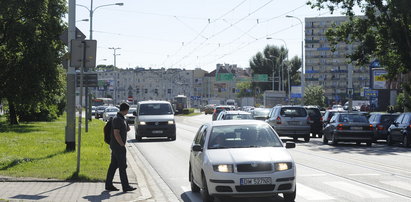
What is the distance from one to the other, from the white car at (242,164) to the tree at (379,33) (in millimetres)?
26996

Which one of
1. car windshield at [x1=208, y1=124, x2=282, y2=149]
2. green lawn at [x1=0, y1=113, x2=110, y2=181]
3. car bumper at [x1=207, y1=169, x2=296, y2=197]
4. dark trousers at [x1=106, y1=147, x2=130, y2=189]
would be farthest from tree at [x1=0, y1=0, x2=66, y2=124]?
car bumper at [x1=207, y1=169, x2=296, y2=197]

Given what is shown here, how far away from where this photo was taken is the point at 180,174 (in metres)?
15.7

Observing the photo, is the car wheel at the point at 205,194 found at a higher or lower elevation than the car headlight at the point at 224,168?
lower

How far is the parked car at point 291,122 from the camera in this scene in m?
31.2

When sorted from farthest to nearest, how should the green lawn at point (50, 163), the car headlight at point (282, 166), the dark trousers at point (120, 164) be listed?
the green lawn at point (50, 163) < the dark trousers at point (120, 164) < the car headlight at point (282, 166)

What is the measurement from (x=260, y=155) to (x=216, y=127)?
1367mm

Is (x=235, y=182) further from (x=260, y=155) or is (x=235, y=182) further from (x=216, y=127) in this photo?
(x=216, y=127)

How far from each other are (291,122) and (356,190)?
19.3 metres

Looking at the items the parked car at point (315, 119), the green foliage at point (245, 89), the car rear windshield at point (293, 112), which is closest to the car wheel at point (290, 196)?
the car rear windshield at point (293, 112)

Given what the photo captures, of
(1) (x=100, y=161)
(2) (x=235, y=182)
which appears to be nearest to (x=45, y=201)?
(2) (x=235, y=182)

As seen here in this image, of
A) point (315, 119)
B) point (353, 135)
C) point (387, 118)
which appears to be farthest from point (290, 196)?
point (315, 119)

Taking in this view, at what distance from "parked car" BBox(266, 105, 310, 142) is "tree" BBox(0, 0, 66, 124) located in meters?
18.7

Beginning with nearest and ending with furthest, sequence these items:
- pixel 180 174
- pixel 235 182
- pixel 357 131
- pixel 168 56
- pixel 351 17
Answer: pixel 235 182
pixel 180 174
pixel 357 131
pixel 351 17
pixel 168 56

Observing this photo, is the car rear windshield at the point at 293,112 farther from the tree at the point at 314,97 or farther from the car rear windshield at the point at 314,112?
the tree at the point at 314,97
